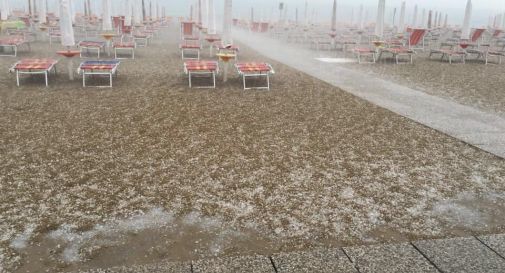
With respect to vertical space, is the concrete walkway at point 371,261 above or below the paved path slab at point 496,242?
below

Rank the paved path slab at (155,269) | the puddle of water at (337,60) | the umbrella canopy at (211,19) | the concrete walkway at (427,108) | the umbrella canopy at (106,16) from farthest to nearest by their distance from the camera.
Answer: the umbrella canopy at (211,19) < the umbrella canopy at (106,16) < the puddle of water at (337,60) < the concrete walkway at (427,108) < the paved path slab at (155,269)

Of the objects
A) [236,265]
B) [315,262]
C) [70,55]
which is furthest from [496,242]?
[70,55]

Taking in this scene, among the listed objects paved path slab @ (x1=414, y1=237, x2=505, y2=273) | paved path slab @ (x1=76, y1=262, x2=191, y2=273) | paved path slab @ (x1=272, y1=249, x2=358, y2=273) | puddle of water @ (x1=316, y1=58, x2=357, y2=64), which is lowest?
paved path slab @ (x1=76, y1=262, x2=191, y2=273)

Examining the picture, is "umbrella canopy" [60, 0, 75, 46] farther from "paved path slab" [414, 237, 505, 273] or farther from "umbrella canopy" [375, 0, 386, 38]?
"umbrella canopy" [375, 0, 386, 38]

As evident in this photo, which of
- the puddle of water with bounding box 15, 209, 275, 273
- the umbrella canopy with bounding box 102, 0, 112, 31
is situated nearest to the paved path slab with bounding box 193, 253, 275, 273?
the puddle of water with bounding box 15, 209, 275, 273

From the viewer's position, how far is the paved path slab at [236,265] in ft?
9.95

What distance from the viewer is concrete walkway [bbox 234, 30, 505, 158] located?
6.45 meters

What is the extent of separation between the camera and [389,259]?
3.21m

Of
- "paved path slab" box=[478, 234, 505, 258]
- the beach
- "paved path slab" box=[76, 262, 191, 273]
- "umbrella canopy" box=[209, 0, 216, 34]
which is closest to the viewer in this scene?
"paved path slab" box=[76, 262, 191, 273]

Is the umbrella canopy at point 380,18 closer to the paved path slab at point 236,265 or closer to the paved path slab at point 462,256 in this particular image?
the paved path slab at point 462,256

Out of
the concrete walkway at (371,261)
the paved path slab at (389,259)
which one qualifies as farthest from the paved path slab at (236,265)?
the paved path slab at (389,259)

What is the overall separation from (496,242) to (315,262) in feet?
5.44

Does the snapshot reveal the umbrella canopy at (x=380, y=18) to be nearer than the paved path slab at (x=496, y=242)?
No

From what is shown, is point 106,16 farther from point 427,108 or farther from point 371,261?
point 371,261
